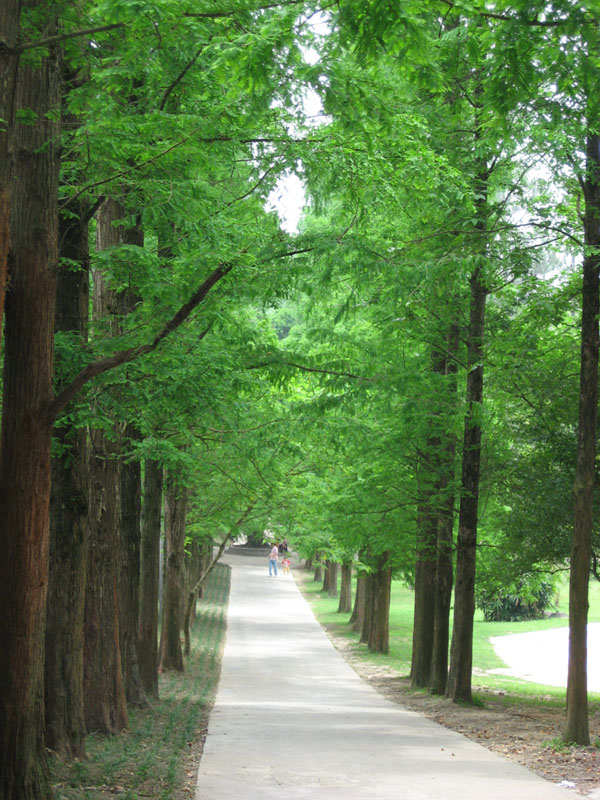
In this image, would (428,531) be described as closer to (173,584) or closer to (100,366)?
(173,584)

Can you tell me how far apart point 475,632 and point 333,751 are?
28.3 meters

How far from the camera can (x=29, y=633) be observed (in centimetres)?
703

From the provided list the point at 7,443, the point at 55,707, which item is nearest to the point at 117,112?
the point at 7,443

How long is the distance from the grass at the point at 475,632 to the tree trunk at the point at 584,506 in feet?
21.3

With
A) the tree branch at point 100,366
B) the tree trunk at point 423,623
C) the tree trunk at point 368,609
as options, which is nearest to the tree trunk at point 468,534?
the tree trunk at point 423,623

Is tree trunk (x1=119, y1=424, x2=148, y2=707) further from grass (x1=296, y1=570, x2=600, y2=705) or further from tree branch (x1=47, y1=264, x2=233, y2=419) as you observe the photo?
grass (x1=296, y1=570, x2=600, y2=705)

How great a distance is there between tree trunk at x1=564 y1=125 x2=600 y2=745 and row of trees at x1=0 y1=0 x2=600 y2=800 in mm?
32

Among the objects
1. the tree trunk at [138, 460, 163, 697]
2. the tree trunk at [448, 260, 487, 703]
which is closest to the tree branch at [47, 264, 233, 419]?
the tree trunk at [138, 460, 163, 697]

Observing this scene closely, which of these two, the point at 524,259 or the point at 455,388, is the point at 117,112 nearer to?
the point at 524,259

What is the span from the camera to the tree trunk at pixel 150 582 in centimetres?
1634

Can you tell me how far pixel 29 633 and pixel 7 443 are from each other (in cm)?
138

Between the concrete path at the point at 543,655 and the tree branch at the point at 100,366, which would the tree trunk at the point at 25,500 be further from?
the concrete path at the point at 543,655

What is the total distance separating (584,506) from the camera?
12047 millimetres

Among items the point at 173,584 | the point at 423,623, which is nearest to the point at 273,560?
the point at 173,584
